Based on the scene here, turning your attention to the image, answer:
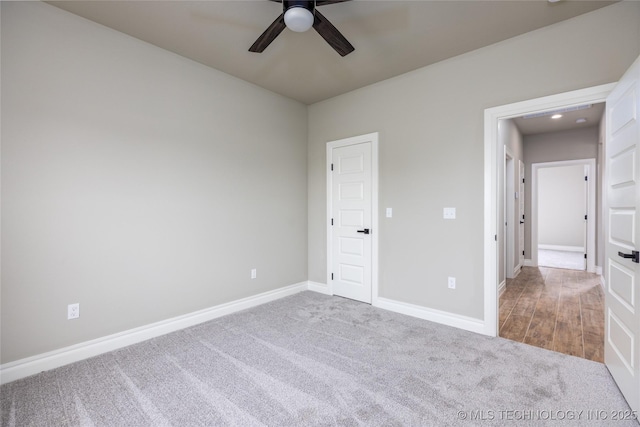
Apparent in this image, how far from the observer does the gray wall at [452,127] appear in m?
2.42

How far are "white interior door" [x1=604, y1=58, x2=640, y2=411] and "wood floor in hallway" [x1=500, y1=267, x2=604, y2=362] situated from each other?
509 mm

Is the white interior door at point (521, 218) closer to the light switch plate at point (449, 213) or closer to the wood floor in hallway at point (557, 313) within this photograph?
the wood floor in hallway at point (557, 313)

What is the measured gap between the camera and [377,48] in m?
2.91

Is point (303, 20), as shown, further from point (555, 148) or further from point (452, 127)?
point (555, 148)

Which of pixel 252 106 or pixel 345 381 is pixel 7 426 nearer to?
pixel 345 381

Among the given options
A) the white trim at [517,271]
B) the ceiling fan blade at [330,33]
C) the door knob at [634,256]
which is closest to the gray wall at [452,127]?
the door knob at [634,256]

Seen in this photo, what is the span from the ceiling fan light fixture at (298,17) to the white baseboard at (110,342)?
288 centimetres

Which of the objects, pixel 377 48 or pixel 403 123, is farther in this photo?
pixel 403 123

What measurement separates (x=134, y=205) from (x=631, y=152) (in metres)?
3.80

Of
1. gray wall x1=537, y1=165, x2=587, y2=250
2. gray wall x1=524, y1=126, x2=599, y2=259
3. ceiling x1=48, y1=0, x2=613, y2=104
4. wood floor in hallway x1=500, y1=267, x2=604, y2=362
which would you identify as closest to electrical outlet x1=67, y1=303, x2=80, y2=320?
ceiling x1=48, y1=0, x2=613, y2=104

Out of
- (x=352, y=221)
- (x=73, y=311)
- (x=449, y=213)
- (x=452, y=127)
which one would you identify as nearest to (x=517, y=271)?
(x=449, y=213)

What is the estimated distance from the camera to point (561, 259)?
7051 millimetres

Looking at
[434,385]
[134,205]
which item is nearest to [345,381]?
[434,385]

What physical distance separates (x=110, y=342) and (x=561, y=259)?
8.78 metres
